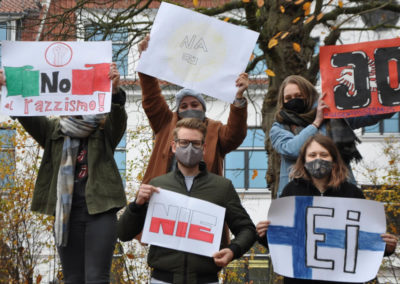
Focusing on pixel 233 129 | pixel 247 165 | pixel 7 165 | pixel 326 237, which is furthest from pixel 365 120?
pixel 247 165

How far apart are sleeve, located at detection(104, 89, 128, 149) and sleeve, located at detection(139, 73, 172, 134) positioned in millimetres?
267

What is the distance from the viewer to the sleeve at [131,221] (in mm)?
3490

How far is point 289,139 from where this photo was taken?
156 inches

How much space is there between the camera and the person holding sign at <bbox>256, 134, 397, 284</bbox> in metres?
3.54

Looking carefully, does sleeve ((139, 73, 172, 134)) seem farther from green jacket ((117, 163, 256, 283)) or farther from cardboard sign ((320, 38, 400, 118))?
cardboard sign ((320, 38, 400, 118))

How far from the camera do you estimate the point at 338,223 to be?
3494mm

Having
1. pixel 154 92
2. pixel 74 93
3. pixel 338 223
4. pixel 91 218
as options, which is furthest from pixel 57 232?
pixel 338 223

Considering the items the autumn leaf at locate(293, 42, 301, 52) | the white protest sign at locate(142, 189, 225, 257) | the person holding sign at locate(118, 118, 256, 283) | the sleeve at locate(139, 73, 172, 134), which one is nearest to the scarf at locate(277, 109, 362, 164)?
the person holding sign at locate(118, 118, 256, 283)

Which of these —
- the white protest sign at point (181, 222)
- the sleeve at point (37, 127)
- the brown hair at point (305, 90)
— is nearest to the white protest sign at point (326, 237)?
the white protest sign at point (181, 222)

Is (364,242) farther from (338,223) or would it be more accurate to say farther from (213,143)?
(213,143)

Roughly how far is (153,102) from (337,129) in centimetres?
125

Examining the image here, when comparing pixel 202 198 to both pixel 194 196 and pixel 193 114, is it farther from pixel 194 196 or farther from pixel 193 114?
pixel 193 114

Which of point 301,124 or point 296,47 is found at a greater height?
point 296,47

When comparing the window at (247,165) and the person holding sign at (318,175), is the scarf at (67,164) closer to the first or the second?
the person holding sign at (318,175)
